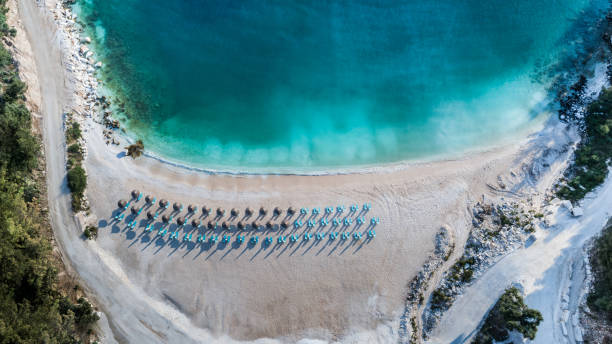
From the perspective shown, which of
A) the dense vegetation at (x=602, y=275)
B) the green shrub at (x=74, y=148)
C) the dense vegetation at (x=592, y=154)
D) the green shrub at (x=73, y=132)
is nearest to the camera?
the dense vegetation at (x=602, y=275)

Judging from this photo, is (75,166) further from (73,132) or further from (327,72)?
(327,72)

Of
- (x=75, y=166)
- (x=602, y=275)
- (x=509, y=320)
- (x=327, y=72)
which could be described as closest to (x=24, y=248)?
(x=75, y=166)

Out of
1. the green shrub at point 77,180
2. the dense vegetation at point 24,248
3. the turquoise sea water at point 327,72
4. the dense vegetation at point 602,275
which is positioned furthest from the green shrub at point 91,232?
the dense vegetation at point 602,275

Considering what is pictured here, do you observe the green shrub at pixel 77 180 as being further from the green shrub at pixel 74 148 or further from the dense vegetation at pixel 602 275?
the dense vegetation at pixel 602 275

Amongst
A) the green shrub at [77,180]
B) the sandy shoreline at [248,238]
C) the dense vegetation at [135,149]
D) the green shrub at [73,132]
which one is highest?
the green shrub at [73,132]

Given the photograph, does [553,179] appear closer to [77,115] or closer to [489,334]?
[489,334]
